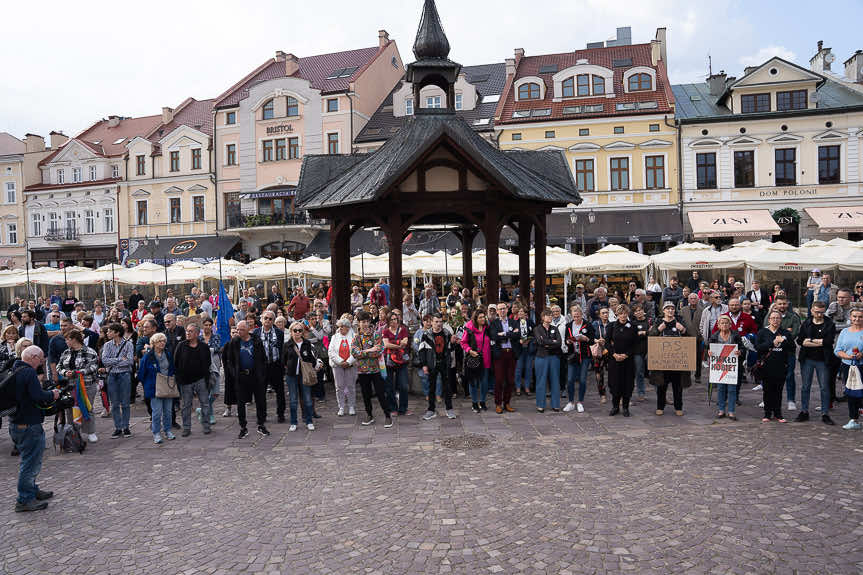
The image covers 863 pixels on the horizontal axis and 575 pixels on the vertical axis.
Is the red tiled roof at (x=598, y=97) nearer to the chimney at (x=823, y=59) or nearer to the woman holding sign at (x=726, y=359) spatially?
the chimney at (x=823, y=59)

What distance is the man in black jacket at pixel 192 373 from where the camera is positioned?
9672 millimetres

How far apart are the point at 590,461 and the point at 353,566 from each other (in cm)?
374

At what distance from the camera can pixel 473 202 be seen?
1247 cm

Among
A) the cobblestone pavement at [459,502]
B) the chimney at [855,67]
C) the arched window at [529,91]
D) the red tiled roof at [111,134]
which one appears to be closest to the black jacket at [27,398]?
the cobblestone pavement at [459,502]

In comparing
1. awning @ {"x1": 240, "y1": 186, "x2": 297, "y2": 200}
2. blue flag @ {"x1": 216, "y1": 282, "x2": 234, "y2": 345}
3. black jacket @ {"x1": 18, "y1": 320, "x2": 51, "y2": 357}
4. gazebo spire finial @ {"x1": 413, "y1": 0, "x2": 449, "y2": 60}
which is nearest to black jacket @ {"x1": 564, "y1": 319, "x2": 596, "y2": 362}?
gazebo spire finial @ {"x1": 413, "y1": 0, "x2": 449, "y2": 60}

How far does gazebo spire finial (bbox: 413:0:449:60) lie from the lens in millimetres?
13539

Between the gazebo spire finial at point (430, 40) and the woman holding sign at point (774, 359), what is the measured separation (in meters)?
8.41

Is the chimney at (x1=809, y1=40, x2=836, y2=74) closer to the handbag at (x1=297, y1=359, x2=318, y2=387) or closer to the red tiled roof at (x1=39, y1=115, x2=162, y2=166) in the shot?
the handbag at (x1=297, y1=359, x2=318, y2=387)

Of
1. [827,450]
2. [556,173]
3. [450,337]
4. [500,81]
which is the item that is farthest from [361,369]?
[500,81]

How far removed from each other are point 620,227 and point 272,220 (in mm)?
20964

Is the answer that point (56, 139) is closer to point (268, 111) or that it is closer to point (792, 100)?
point (268, 111)

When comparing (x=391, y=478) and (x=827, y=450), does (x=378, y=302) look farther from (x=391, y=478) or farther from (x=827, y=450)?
(x=827, y=450)

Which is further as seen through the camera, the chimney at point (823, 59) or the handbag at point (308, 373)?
the chimney at point (823, 59)

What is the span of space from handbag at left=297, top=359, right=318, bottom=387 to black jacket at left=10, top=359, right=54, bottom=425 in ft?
11.9
